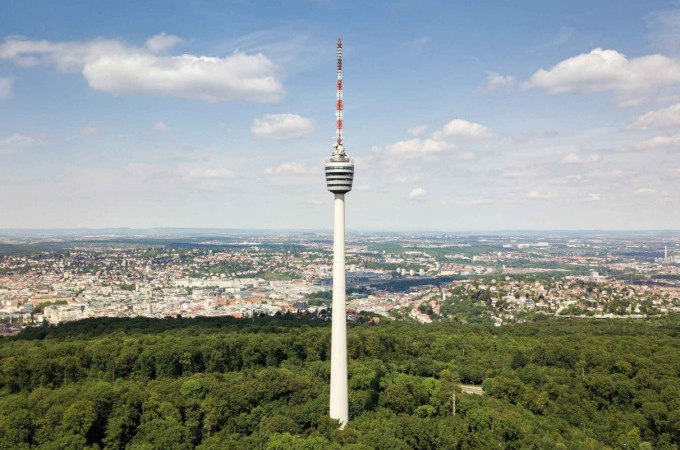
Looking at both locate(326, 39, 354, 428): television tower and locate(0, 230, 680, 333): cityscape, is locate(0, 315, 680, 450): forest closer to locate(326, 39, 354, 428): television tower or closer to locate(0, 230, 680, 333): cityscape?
locate(326, 39, 354, 428): television tower

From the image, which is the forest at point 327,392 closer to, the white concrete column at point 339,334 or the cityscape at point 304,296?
the white concrete column at point 339,334

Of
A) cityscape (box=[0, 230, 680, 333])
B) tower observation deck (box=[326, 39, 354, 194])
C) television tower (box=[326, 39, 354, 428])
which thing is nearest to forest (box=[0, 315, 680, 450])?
television tower (box=[326, 39, 354, 428])

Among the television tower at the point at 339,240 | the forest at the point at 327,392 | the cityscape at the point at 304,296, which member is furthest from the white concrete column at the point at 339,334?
the cityscape at the point at 304,296

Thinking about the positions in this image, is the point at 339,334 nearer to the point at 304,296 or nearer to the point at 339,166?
the point at 339,166

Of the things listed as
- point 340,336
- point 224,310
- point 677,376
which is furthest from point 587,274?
point 340,336

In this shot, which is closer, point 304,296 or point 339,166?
point 339,166

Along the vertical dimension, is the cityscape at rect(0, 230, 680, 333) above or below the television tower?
below

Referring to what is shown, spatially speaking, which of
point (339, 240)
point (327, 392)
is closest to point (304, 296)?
point (327, 392)

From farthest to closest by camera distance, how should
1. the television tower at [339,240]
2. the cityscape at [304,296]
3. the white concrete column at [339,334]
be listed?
the cityscape at [304,296], the television tower at [339,240], the white concrete column at [339,334]
